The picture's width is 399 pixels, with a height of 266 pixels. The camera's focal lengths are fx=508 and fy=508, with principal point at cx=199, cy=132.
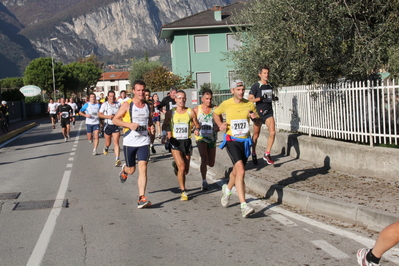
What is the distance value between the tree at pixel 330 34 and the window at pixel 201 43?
32.5m

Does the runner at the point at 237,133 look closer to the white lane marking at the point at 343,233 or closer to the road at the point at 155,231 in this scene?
the road at the point at 155,231

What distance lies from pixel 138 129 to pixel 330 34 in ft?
13.3

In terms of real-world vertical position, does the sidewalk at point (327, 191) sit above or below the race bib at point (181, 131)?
below

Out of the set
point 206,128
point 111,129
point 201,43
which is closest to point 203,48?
point 201,43

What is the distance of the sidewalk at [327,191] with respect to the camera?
6383 mm

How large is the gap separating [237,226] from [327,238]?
1.23 m

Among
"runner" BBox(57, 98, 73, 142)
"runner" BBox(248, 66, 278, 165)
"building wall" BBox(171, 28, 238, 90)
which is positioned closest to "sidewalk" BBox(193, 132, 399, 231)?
"runner" BBox(248, 66, 278, 165)

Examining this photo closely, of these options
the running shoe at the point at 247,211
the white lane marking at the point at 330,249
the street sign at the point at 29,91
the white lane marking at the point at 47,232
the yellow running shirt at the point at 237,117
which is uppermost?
the street sign at the point at 29,91

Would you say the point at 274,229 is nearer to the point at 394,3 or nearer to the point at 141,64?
the point at 394,3

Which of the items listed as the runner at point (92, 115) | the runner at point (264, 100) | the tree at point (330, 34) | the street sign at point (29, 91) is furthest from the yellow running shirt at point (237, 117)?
the street sign at point (29, 91)

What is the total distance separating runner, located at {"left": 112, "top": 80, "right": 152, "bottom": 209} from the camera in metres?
7.82

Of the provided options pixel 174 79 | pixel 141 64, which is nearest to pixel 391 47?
pixel 174 79

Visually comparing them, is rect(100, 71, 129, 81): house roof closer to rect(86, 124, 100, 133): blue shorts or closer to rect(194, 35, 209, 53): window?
rect(194, 35, 209, 53): window

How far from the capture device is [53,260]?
535 cm
